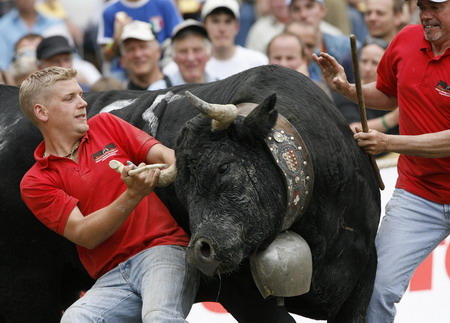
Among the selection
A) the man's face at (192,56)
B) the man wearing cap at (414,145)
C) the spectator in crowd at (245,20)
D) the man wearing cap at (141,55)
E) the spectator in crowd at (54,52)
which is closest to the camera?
the man wearing cap at (414,145)

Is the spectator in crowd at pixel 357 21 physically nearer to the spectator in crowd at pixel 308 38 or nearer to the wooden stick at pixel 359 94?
the spectator in crowd at pixel 308 38

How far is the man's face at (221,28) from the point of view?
30.3 feet

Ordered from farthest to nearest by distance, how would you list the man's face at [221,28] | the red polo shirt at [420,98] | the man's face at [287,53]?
the man's face at [221,28] < the man's face at [287,53] < the red polo shirt at [420,98]

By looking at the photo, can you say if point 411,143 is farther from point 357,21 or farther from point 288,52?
point 357,21

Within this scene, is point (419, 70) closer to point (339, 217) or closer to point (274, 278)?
point (339, 217)

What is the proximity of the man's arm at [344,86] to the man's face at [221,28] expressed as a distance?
3.62 meters

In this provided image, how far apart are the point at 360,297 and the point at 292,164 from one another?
43.4 inches

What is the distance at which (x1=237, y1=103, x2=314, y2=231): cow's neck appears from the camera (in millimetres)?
4547

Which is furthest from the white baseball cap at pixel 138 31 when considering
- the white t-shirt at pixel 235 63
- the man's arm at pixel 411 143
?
the man's arm at pixel 411 143

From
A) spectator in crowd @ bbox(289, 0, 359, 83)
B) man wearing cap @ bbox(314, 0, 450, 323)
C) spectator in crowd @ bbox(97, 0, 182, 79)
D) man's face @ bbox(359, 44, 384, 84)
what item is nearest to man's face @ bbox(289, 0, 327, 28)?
spectator in crowd @ bbox(289, 0, 359, 83)

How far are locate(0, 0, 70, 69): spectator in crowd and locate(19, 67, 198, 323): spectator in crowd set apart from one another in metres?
5.00

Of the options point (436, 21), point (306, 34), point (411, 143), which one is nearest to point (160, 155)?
point (411, 143)

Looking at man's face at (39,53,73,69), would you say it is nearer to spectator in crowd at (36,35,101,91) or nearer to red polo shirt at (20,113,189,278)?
spectator in crowd at (36,35,101,91)

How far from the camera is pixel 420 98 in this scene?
17.4 feet
